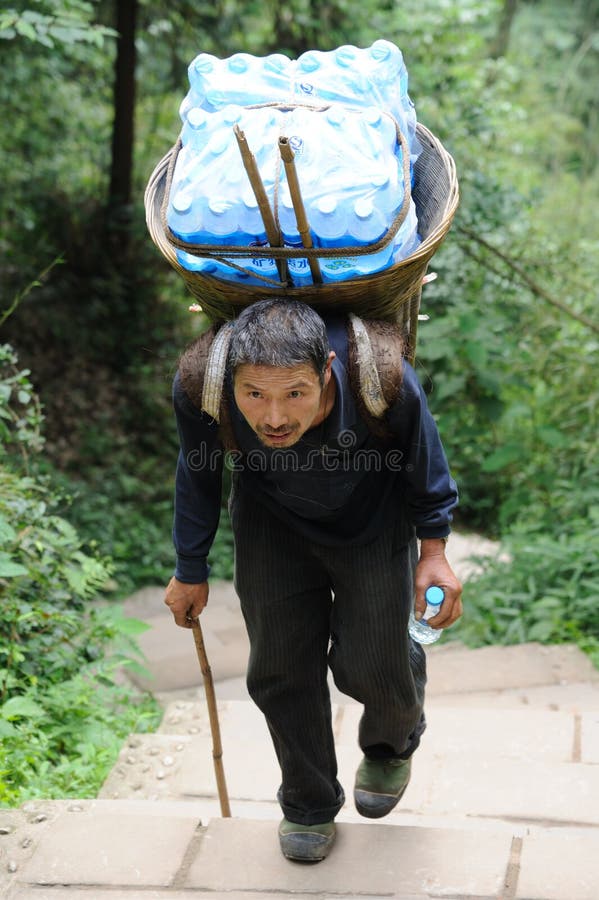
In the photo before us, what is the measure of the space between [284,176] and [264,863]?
61.4 inches

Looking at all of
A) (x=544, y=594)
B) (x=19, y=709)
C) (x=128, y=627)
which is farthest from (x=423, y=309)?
(x=19, y=709)

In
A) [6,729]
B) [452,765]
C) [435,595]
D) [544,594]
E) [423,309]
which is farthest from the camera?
[423,309]

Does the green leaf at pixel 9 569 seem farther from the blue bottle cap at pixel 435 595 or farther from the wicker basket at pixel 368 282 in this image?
the blue bottle cap at pixel 435 595

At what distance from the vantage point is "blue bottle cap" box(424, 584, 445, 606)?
226cm


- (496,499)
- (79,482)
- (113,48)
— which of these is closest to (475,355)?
(496,499)

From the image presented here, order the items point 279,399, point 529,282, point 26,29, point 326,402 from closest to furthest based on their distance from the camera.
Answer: point 279,399 → point 326,402 → point 26,29 → point 529,282

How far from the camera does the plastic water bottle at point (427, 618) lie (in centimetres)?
226

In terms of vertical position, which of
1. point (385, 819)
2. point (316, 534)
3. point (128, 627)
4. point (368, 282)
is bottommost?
point (385, 819)

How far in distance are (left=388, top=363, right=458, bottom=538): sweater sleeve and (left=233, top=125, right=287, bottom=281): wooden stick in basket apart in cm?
39

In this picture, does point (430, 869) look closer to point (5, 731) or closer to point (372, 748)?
point (372, 748)

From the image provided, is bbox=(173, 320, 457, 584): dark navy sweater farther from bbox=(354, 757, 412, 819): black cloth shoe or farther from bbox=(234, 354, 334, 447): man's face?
bbox=(354, 757, 412, 819): black cloth shoe

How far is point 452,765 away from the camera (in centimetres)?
324

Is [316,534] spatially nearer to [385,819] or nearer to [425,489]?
[425,489]

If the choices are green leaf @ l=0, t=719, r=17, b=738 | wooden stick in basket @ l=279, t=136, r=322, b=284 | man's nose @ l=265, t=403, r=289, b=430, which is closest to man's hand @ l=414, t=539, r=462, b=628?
man's nose @ l=265, t=403, r=289, b=430
